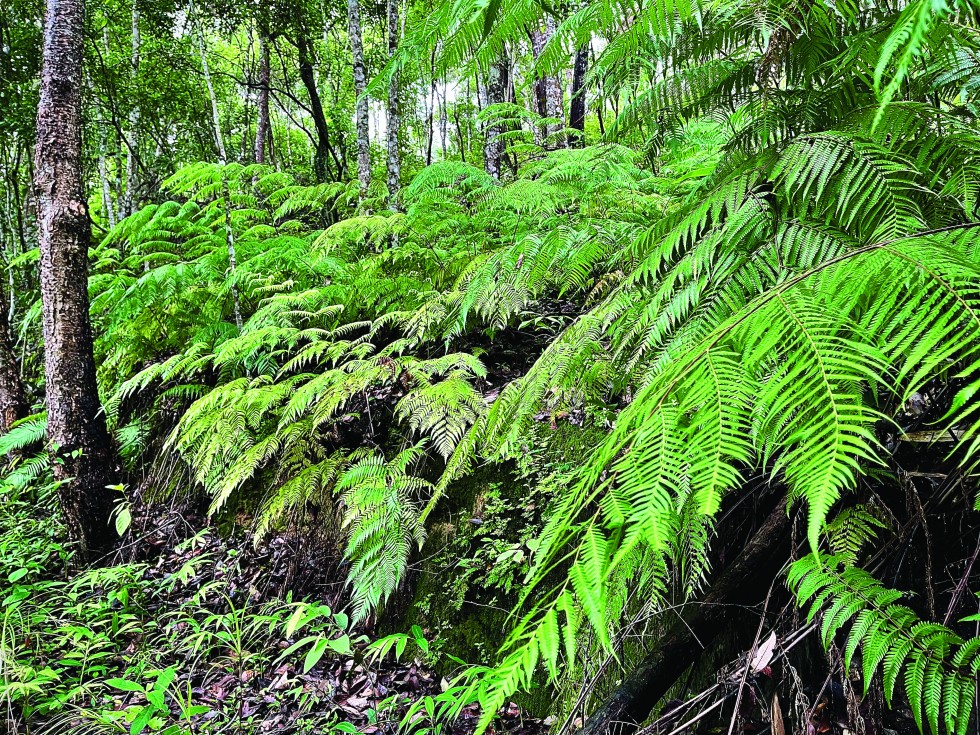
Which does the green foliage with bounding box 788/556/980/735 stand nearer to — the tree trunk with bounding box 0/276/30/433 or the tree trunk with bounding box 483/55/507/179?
the tree trunk with bounding box 483/55/507/179

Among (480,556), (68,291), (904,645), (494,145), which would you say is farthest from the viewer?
(494,145)

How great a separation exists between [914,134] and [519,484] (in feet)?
7.27

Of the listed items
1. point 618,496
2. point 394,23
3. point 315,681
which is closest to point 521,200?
point 618,496

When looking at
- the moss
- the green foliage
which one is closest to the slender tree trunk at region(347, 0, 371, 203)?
the moss

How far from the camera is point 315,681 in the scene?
8.95 feet

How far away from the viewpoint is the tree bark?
1.35 meters

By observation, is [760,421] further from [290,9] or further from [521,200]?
[290,9]

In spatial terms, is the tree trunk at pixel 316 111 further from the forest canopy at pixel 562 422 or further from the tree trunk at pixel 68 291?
the tree trunk at pixel 68 291

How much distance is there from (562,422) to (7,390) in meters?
5.67

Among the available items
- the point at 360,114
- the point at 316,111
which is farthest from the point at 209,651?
the point at 316,111

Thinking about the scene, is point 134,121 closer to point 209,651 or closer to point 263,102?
point 263,102

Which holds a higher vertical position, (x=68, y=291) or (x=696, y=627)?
(x=68, y=291)

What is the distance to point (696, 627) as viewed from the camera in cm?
139

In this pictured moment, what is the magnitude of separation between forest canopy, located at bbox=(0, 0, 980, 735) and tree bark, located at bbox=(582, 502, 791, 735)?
1cm
